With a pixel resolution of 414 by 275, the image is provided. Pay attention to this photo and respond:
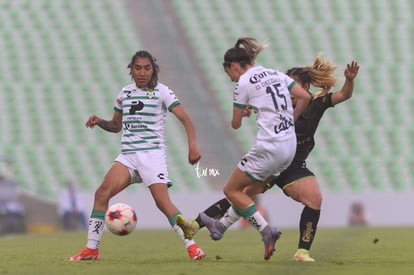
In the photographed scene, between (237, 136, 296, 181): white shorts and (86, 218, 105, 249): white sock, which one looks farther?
(86, 218, 105, 249): white sock

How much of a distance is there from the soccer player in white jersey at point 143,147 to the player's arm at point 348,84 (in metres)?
1.26

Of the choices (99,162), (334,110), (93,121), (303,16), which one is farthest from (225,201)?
(303,16)

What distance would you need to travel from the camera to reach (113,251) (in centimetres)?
1050

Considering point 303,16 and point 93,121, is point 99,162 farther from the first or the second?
point 93,121

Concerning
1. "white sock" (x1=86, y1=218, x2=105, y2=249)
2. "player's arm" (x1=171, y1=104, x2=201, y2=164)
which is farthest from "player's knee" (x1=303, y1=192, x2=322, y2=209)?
"white sock" (x1=86, y1=218, x2=105, y2=249)

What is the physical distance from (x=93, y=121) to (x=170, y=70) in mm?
17776

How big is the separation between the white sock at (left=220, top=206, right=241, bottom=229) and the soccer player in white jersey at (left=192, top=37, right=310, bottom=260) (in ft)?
0.85

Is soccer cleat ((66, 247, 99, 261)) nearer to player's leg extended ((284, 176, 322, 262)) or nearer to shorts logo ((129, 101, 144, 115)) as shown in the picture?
shorts logo ((129, 101, 144, 115))

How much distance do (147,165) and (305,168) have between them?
1.37 metres

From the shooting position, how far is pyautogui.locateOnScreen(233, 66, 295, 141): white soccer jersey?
7.74m

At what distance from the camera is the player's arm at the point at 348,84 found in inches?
314

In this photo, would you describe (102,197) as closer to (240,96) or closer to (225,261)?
(225,261)

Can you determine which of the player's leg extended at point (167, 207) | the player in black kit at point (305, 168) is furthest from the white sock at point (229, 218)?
the player's leg extended at point (167, 207)

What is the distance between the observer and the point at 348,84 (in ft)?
26.7
